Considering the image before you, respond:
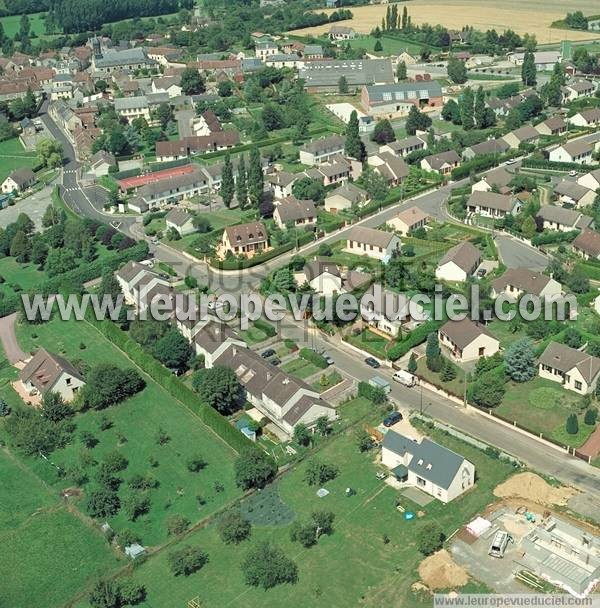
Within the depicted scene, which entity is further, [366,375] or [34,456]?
[366,375]

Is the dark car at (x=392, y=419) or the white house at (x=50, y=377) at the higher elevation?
the white house at (x=50, y=377)

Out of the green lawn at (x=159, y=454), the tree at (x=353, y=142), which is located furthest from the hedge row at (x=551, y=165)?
the green lawn at (x=159, y=454)

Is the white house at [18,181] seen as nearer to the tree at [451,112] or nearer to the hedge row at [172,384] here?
the hedge row at [172,384]

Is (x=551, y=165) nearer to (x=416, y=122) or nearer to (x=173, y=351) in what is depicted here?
(x=416, y=122)

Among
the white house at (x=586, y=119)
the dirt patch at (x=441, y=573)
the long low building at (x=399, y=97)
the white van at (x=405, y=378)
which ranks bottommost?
the dirt patch at (x=441, y=573)

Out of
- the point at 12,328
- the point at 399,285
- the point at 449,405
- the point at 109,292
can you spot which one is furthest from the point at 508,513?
the point at 12,328

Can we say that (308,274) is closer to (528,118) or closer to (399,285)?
(399,285)
